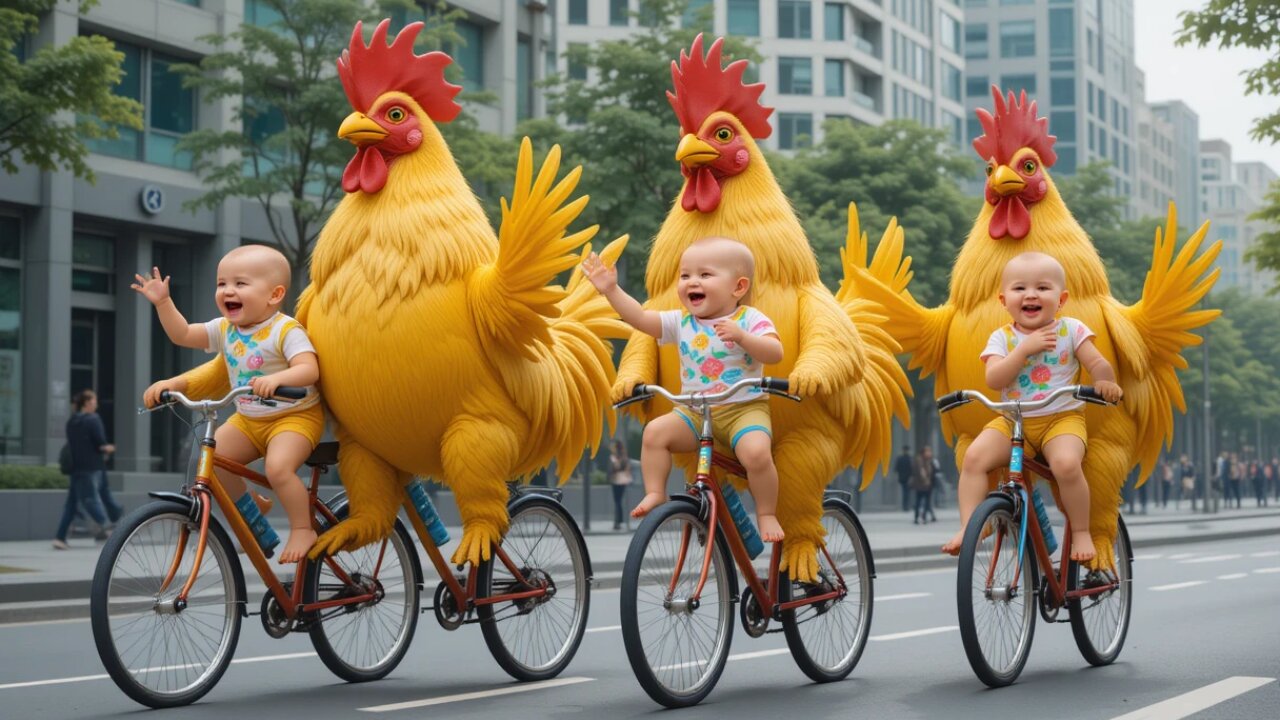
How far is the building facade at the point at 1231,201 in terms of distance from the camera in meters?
142

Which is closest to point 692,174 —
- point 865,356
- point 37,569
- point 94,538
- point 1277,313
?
point 865,356

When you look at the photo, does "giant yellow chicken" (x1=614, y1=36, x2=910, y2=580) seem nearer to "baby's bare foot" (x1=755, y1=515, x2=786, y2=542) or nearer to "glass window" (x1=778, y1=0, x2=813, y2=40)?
"baby's bare foot" (x1=755, y1=515, x2=786, y2=542)

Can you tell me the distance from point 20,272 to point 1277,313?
62421mm

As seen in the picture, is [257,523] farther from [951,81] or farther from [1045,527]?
[951,81]

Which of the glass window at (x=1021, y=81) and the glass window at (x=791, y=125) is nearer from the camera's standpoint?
the glass window at (x=791, y=125)

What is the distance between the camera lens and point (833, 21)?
216ft

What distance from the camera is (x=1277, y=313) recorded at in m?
75.7

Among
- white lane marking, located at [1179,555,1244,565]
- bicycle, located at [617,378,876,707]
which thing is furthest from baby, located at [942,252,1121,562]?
white lane marking, located at [1179,555,1244,565]

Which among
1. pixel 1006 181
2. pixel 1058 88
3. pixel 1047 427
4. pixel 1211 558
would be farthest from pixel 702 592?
pixel 1058 88

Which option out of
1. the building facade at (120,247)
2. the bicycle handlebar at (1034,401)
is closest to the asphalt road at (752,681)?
the bicycle handlebar at (1034,401)

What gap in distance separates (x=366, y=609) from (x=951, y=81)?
71.1 metres

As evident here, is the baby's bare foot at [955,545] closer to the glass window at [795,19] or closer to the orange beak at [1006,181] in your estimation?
the orange beak at [1006,181]

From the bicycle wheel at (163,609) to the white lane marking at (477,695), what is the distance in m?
0.71

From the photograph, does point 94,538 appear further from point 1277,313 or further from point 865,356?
point 1277,313
